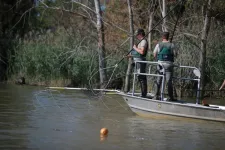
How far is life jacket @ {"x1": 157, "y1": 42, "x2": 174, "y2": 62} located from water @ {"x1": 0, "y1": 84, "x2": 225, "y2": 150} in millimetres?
1503

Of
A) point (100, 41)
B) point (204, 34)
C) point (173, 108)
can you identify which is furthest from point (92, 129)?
point (100, 41)

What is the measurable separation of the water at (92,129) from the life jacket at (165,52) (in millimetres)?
1503

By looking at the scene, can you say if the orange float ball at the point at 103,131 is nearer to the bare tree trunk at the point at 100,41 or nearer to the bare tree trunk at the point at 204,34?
the bare tree trunk at the point at 204,34

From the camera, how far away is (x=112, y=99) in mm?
20750

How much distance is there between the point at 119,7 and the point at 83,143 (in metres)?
18.8

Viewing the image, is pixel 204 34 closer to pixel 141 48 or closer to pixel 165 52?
pixel 141 48

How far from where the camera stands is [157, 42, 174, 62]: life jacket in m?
15.0

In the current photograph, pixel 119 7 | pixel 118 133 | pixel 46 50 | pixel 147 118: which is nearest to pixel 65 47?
pixel 46 50

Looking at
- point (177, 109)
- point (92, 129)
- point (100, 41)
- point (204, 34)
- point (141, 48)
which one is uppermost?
point (204, 34)

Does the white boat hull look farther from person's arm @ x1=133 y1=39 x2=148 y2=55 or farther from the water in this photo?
person's arm @ x1=133 y1=39 x2=148 y2=55

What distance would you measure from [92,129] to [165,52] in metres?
3.10

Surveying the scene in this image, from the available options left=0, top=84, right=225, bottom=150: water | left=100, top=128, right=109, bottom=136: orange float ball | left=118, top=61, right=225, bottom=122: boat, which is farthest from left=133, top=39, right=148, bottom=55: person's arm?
left=100, top=128, right=109, bottom=136: orange float ball

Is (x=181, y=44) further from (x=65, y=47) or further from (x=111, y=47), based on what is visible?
(x=65, y=47)

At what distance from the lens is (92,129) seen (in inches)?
512
